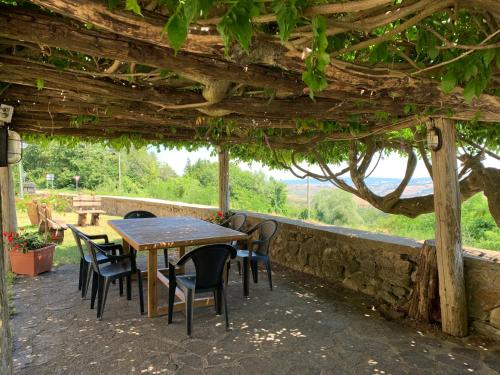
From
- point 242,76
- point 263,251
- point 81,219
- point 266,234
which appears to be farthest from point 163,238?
point 81,219

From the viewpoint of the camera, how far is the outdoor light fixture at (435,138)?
3.14 meters

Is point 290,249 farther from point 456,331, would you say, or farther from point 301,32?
point 301,32

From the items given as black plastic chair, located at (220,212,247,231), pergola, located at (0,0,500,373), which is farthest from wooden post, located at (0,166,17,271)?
black plastic chair, located at (220,212,247,231)

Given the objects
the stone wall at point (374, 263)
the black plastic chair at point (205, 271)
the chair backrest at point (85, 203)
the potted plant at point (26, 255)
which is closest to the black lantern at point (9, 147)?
the black plastic chair at point (205, 271)

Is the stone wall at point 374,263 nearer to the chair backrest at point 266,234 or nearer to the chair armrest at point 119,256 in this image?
the chair backrest at point 266,234

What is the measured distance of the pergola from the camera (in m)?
1.44

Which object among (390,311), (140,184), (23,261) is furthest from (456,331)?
(140,184)

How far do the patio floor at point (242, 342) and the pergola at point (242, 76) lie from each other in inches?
21.5

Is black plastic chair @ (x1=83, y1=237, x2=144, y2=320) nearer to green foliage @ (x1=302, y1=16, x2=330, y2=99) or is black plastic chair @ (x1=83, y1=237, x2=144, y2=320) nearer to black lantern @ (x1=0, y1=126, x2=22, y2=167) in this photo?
black lantern @ (x1=0, y1=126, x2=22, y2=167)

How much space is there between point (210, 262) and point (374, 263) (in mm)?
2076

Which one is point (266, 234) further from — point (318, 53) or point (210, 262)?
point (318, 53)

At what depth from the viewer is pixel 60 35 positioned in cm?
159

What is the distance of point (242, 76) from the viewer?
2.12m

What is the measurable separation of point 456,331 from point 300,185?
10.8 meters
